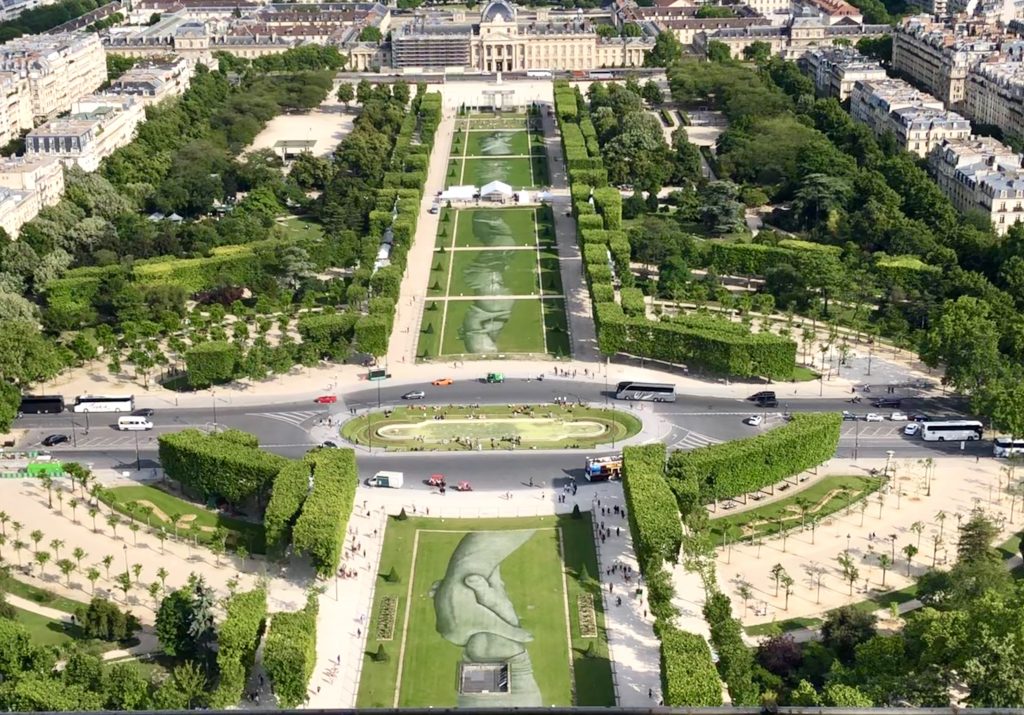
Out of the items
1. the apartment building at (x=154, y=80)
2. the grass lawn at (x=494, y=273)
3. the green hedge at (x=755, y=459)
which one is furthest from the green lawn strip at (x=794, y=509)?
the apartment building at (x=154, y=80)

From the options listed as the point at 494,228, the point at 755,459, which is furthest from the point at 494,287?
the point at 755,459

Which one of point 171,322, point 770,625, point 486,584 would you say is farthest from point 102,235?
point 770,625

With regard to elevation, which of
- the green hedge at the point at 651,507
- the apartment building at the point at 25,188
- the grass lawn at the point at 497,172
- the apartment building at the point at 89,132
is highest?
the apartment building at the point at 89,132

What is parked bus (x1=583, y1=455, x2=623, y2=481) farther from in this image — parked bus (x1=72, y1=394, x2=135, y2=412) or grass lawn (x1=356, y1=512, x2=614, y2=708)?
parked bus (x1=72, y1=394, x2=135, y2=412)

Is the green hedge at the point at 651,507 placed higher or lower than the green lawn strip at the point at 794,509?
higher

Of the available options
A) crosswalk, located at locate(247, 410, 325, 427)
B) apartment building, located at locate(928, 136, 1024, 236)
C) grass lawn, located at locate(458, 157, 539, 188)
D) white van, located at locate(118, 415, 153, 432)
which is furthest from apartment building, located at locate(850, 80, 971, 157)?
white van, located at locate(118, 415, 153, 432)

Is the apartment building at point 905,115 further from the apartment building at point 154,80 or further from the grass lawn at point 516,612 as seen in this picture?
the apartment building at point 154,80
